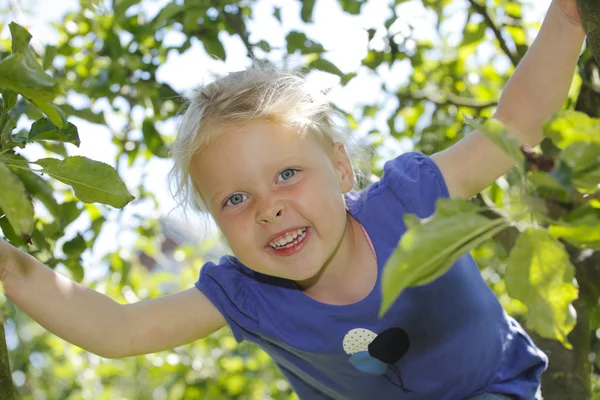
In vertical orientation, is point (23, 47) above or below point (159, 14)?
above

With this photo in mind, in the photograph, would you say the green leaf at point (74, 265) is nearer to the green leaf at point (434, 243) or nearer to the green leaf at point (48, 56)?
the green leaf at point (48, 56)

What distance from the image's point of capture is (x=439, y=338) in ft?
4.63

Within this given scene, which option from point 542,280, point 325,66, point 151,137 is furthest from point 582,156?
point 151,137

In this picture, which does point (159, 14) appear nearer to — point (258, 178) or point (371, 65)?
point (371, 65)

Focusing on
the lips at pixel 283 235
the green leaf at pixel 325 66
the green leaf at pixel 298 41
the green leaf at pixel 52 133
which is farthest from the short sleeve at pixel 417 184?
the green leaf at pixel 52 133

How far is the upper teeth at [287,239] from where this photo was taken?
1313 mm

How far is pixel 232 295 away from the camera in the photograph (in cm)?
149

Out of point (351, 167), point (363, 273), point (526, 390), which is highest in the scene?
point (351, 167)

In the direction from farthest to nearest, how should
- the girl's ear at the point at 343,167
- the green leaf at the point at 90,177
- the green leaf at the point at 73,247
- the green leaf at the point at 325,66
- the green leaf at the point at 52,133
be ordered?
the green leaf at the point at 325,66, the green leaf at the point at 73,247, the girl's ear at the point at 343,167, the green leaf at the point at 52,133, the green leaf at the point at 90,177

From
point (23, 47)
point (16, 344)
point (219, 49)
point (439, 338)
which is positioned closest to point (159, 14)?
point (219, 49)

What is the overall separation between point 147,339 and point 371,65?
0.91m

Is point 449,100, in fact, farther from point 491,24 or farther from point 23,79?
point 23,79

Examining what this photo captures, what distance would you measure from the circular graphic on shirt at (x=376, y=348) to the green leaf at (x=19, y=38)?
0.87 meters

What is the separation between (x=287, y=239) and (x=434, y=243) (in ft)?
2.69
